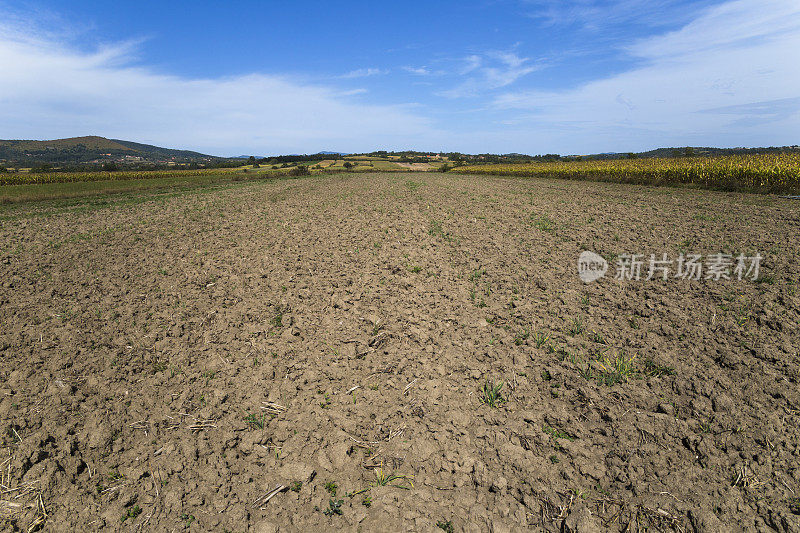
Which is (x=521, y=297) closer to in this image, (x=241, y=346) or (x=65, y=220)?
(x=241, y=346)

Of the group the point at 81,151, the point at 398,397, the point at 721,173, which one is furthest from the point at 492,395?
the point at 81,151

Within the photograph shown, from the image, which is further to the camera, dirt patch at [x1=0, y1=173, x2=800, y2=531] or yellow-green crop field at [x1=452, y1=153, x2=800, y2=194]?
yellow-green crop field at [x1=452, y1=153, x2=800, y2=194]

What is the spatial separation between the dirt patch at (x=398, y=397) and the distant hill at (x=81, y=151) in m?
152

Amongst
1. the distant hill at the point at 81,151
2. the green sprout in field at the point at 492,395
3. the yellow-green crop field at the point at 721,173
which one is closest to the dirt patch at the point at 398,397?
the green sprout in field at the point at 492,395

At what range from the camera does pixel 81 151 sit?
163375mm

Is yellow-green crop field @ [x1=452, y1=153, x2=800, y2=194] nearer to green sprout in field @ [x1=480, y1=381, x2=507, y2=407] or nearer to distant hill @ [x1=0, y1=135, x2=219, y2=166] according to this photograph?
green sprout in field @ [x1=480, y1=381, x2=507, y2=407]

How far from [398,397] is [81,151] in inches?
8809

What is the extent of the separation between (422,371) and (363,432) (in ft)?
4.79

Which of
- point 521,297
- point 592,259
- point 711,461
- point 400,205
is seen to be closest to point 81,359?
point 521,297

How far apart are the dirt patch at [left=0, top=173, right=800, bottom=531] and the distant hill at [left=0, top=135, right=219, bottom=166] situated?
499ft

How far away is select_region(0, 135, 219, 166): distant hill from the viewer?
136125 millimetres

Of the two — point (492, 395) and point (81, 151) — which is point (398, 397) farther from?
point (81, 151)

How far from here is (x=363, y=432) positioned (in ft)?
14.7

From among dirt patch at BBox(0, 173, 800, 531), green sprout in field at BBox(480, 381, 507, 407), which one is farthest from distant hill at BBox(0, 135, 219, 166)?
green sprout in field at BBox(480, 381, 507, 407)
